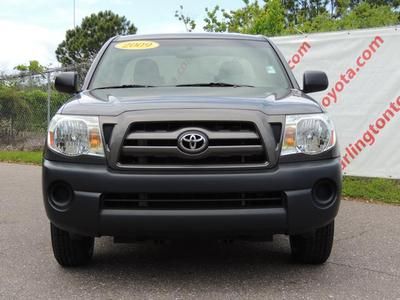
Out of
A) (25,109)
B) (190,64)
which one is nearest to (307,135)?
(190,64)

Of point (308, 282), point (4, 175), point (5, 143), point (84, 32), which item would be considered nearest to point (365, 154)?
point (308, 282)

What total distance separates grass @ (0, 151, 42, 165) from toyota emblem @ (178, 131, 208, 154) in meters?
9.42

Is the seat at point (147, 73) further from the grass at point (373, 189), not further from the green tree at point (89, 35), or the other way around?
the green tree at point (89, 35)

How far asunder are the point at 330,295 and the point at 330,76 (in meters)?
4.96

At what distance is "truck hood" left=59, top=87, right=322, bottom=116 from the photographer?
348cm

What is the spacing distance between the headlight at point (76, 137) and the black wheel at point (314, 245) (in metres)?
1.56

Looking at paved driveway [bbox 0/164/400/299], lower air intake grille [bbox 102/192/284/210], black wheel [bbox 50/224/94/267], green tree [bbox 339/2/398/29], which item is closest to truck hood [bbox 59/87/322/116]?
lower air intake grille [bbox 102/192/284/210]

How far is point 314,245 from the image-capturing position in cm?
393

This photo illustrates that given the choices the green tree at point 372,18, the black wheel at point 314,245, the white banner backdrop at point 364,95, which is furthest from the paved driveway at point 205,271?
the green tree at point 372,18

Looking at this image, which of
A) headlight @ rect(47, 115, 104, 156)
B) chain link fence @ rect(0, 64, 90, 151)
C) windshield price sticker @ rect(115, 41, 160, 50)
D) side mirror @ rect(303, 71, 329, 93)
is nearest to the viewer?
headlight @ rect(47, 115, 104, 156)

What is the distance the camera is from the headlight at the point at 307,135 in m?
3.45

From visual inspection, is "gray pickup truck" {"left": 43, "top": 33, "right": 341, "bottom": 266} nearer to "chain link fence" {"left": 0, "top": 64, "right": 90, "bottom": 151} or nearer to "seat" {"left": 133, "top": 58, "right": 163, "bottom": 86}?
"seat" {"left": 133, "top": 58, "right": 163, "bottom": 86}

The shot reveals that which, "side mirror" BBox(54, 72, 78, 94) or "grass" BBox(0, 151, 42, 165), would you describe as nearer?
"side mirror" BBox(54, 72, 78, 94)

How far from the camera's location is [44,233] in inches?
208
